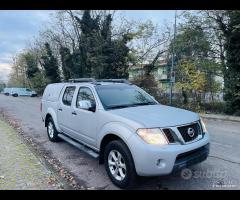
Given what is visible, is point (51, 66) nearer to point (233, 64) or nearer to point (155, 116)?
point (233, 64)

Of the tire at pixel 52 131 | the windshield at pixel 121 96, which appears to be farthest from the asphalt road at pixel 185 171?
the windshield at pixel 121 96

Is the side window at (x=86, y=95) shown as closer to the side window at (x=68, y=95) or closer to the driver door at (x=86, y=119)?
the driver door at (x=86, y=119)

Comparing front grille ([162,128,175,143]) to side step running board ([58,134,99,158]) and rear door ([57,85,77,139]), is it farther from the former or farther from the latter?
rear door ([57,85,77,139])

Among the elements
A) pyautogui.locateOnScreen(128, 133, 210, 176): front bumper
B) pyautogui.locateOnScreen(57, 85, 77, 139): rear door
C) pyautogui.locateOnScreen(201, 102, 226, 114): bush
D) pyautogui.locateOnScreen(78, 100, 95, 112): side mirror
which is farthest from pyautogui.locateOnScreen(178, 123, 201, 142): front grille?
pyautogui.locateOnScreen(201, 102, 226, 114): bush

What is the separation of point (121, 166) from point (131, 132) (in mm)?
691

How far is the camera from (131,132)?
14.5 feet

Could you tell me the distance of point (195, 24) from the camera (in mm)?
16781

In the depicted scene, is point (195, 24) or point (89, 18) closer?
point (195, 24)

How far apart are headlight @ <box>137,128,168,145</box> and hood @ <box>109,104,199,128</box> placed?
91mm

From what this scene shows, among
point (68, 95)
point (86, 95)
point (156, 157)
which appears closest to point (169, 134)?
point (156, 157)

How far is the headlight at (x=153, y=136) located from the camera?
426 centimetres
